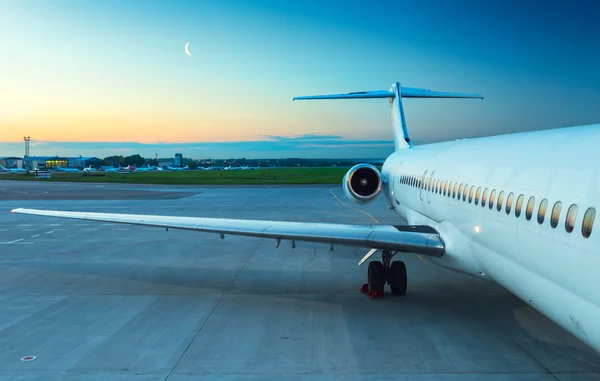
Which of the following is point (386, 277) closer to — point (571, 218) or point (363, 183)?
point (363, 183)

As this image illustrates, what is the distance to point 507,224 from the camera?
661 centimetres

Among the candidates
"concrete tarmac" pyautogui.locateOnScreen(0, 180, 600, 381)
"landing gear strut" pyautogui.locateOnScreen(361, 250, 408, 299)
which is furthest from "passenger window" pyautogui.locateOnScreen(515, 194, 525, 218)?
"landing gear strut" pyautogui.locateOnScreen(361, 250, 408, 299)

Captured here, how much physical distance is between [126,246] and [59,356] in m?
9.77

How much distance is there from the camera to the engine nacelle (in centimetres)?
1391

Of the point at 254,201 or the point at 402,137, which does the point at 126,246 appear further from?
the point at 254,201

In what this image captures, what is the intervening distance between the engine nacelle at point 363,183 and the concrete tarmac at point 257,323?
6.78 feet

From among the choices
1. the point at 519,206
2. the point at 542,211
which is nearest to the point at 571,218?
the point at 542,211

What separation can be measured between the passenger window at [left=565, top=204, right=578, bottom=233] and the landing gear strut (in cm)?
554

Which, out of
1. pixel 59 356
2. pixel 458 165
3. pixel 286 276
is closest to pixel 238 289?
pixel 286 276

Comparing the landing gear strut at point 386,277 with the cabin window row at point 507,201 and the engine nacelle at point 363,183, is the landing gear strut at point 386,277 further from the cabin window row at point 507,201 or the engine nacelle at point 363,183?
the engine nacelle at point 363,183

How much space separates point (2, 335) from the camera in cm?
831

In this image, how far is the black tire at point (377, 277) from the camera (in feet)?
34.3

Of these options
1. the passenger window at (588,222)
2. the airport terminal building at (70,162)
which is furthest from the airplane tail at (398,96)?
the airport terminal building at (70,162)

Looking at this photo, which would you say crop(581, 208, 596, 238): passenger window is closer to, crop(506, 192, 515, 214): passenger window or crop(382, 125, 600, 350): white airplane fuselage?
crop(382, 125, 600, 350): white airplane fuselage
